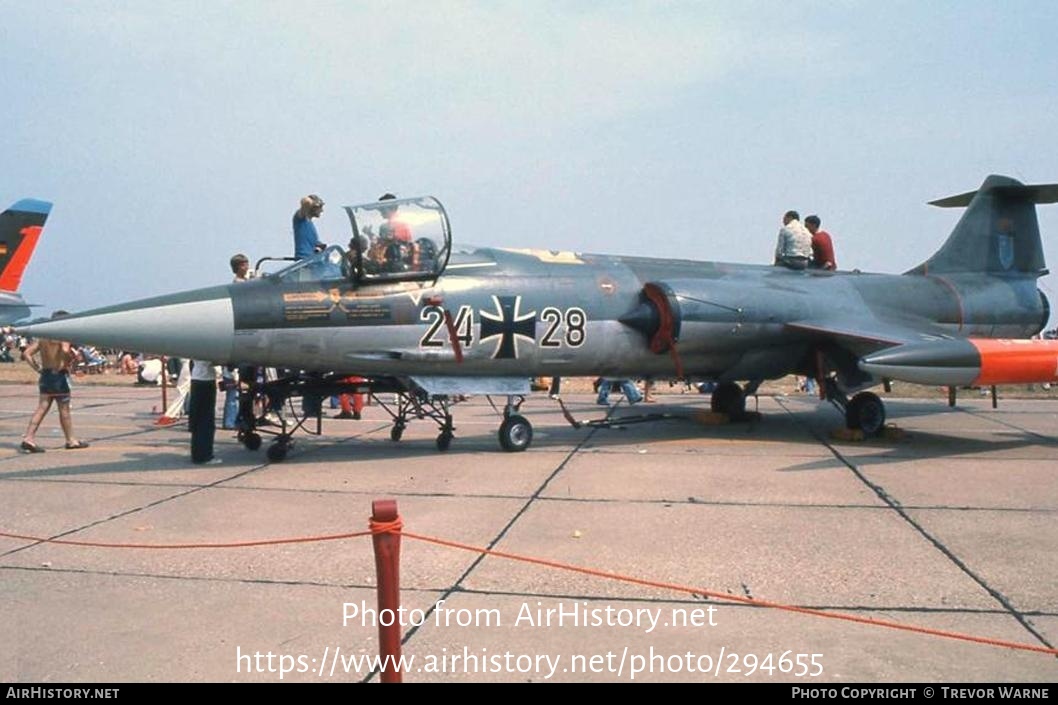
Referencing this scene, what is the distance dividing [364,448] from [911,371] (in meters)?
6.12

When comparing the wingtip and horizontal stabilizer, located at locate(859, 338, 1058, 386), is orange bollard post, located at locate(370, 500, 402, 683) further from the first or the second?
the wingtip

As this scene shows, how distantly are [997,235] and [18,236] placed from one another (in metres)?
24.1

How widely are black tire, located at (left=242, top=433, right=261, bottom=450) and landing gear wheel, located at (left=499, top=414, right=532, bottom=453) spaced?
2.78 m

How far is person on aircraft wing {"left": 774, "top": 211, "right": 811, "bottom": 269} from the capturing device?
44.0 feet

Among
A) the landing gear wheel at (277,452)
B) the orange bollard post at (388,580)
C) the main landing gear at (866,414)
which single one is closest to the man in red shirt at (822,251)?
the main landing gear at (866,414)

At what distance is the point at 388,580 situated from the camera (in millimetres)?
3014

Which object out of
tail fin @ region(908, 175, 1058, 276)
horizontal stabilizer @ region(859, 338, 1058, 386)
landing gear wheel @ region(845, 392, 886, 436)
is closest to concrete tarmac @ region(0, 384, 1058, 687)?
horizontal stabilizer @ region(859, 338, 1058, 386)

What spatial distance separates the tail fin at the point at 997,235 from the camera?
14.4 m

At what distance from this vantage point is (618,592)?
4707 millimetres

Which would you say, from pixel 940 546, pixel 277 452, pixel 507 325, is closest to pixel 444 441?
pixel 507 325

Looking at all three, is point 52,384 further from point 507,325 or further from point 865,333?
point 865,333

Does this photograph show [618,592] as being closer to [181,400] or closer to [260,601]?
[260,601]

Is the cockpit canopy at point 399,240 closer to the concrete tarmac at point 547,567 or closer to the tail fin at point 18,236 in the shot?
the concrete tarmac at point 547,567
